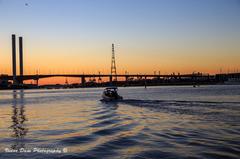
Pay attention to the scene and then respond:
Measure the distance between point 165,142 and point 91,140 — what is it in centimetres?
376

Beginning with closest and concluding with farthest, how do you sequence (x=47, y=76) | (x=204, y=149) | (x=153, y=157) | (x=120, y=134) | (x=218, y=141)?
1. (x=153, y=157)
2. (x=204, y=149)
3. (x=218, y=141)
4. (x=120, y=134)
5. (x=47, y=76)

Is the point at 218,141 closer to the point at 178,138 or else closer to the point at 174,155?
the point at 178,138

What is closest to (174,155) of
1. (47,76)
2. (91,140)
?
(91,140)

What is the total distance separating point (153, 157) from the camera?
13648mm

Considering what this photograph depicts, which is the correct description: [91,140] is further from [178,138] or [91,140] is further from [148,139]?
[178,138]

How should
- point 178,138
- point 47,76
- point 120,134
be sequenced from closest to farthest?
point 178,138
point 120,134
point 47,76

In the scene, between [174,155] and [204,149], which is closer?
[174,155]

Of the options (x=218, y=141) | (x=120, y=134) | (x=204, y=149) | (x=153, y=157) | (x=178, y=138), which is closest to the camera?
(x=153, y=157)

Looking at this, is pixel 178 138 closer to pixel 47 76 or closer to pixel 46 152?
pixel 46 152

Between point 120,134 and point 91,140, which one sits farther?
point 120,134

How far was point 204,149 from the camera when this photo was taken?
14.7 m

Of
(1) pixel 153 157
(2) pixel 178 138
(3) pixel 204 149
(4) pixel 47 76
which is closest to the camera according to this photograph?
(1) pixel 153 157

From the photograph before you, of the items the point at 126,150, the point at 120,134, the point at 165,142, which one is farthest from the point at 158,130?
the point at 126,150

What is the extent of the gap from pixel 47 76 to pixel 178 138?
15289 centimetres
